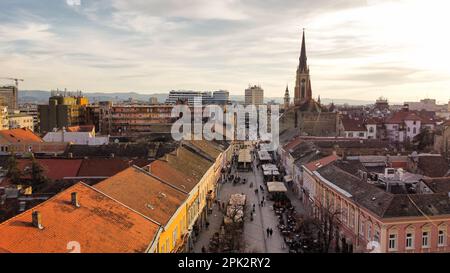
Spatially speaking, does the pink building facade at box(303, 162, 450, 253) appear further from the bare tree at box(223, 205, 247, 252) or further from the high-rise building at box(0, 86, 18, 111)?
the high-rise building at box(0, 86, 18, 111)

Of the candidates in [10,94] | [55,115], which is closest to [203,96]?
[10,94]

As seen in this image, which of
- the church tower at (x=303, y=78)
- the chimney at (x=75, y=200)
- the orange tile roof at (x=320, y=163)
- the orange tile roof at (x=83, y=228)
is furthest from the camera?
the church tower at (x=303, y=78)

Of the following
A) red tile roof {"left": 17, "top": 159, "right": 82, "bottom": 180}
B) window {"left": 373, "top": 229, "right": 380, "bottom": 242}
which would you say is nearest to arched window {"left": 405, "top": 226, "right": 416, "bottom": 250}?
window {"left": 373, "top": 229, "right": 380, "bottom": 242}

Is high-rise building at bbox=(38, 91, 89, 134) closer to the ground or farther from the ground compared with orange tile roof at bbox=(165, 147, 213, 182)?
farther from the ground

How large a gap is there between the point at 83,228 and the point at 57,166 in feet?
60.3

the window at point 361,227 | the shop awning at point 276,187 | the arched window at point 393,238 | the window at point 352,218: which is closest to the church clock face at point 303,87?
the shop awning at point 276,187

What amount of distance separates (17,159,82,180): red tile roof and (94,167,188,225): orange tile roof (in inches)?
366

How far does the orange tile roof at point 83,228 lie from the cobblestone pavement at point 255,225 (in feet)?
18.6

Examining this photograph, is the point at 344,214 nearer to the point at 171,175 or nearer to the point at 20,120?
the point at 171,175

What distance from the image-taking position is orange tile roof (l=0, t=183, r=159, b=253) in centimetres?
927

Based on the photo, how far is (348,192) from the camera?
2002cm

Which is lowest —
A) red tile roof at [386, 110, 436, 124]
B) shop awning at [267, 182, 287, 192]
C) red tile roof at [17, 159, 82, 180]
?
shop awning at [267, 182, 287, 192]

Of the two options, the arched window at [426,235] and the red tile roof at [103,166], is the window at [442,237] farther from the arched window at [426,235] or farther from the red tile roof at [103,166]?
the red tile roof at [103,166]

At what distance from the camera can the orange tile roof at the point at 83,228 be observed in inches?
365
